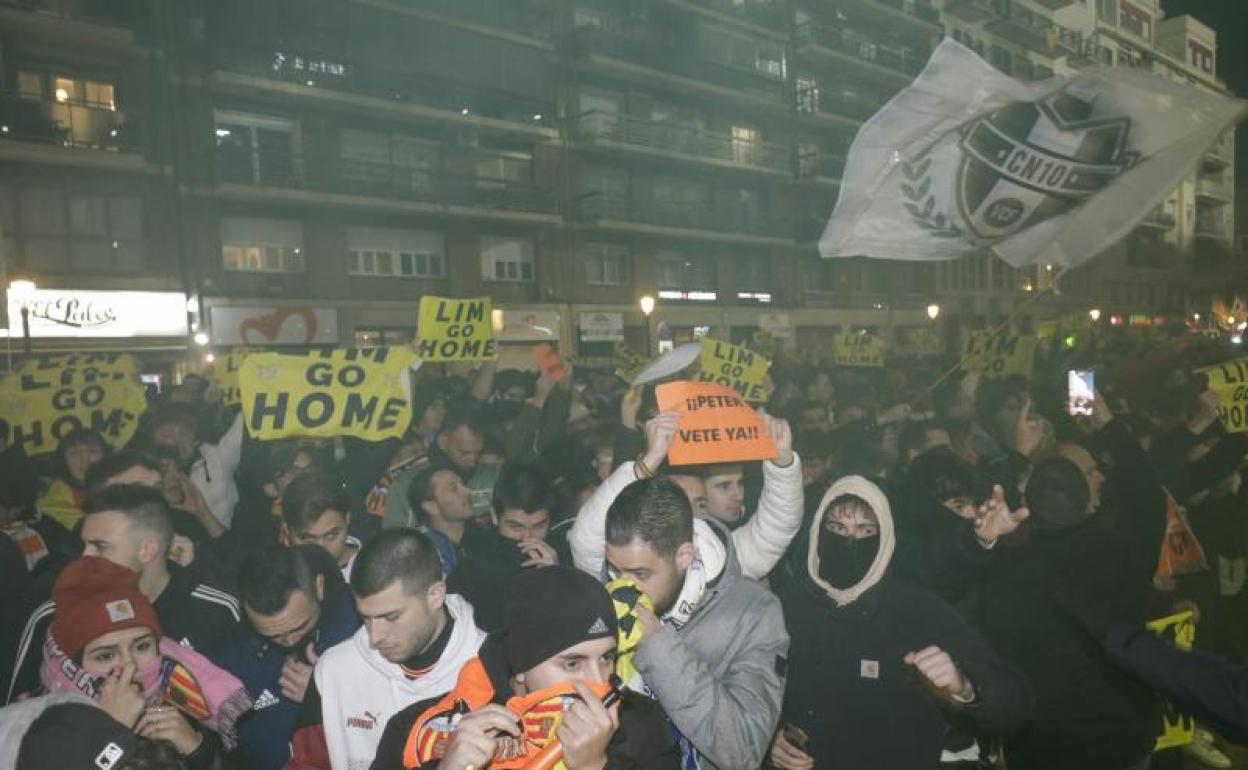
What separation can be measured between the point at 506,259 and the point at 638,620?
24.8 m

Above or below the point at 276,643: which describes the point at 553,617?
above

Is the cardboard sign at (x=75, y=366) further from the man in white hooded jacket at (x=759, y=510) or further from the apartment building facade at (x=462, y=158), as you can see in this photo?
the apartment building facade at (x=462, y=158)

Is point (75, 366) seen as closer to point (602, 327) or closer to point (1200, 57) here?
point (602, 327)

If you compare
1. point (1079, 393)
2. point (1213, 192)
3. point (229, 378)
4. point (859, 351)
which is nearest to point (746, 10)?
point (859, 351)

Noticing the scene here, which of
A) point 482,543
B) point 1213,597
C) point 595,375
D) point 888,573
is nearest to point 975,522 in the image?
point 888,573

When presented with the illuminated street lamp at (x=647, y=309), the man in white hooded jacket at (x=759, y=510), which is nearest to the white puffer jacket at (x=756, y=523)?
the man in white hooded jacket at (x=759, y=510)

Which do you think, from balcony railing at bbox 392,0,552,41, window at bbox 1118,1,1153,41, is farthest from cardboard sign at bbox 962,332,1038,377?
window at bbox 1118,1,1153,41

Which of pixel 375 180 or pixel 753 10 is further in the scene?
pixel 753 10

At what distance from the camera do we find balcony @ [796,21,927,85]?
33812 millimetres

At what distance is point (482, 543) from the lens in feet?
14.7

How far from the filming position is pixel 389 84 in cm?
2338

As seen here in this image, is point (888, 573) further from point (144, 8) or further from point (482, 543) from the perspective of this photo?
point (144, 8)

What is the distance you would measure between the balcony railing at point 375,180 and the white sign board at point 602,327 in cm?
367

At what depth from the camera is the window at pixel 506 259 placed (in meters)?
25.9
